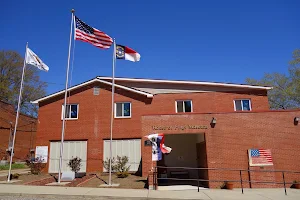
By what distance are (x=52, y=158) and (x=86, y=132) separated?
3415 millimetres

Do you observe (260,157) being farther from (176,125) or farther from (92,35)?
(92,35)

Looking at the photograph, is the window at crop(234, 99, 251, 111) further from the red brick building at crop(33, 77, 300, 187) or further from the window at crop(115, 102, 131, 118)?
the window at crop(115, 102, 131, 118)

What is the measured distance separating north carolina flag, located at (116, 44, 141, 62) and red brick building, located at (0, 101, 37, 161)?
73.1 ft

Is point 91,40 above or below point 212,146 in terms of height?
above

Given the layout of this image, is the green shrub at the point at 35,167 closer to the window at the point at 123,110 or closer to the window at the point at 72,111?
the window at the point at 72,111

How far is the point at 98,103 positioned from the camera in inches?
871

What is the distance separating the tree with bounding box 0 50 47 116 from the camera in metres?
38.4

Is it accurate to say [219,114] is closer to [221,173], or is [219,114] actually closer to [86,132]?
[221,173]

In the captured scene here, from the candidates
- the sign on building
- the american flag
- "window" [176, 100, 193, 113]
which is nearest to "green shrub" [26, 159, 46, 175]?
the sign on building

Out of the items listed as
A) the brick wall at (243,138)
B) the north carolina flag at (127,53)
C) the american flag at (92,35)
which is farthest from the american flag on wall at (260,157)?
the american flag at (92,35)

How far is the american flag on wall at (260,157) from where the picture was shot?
14766 mm

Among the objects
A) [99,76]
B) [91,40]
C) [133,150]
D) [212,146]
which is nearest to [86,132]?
[133,150]

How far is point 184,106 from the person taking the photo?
2275cm

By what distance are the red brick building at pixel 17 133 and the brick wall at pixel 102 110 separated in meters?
12.4
